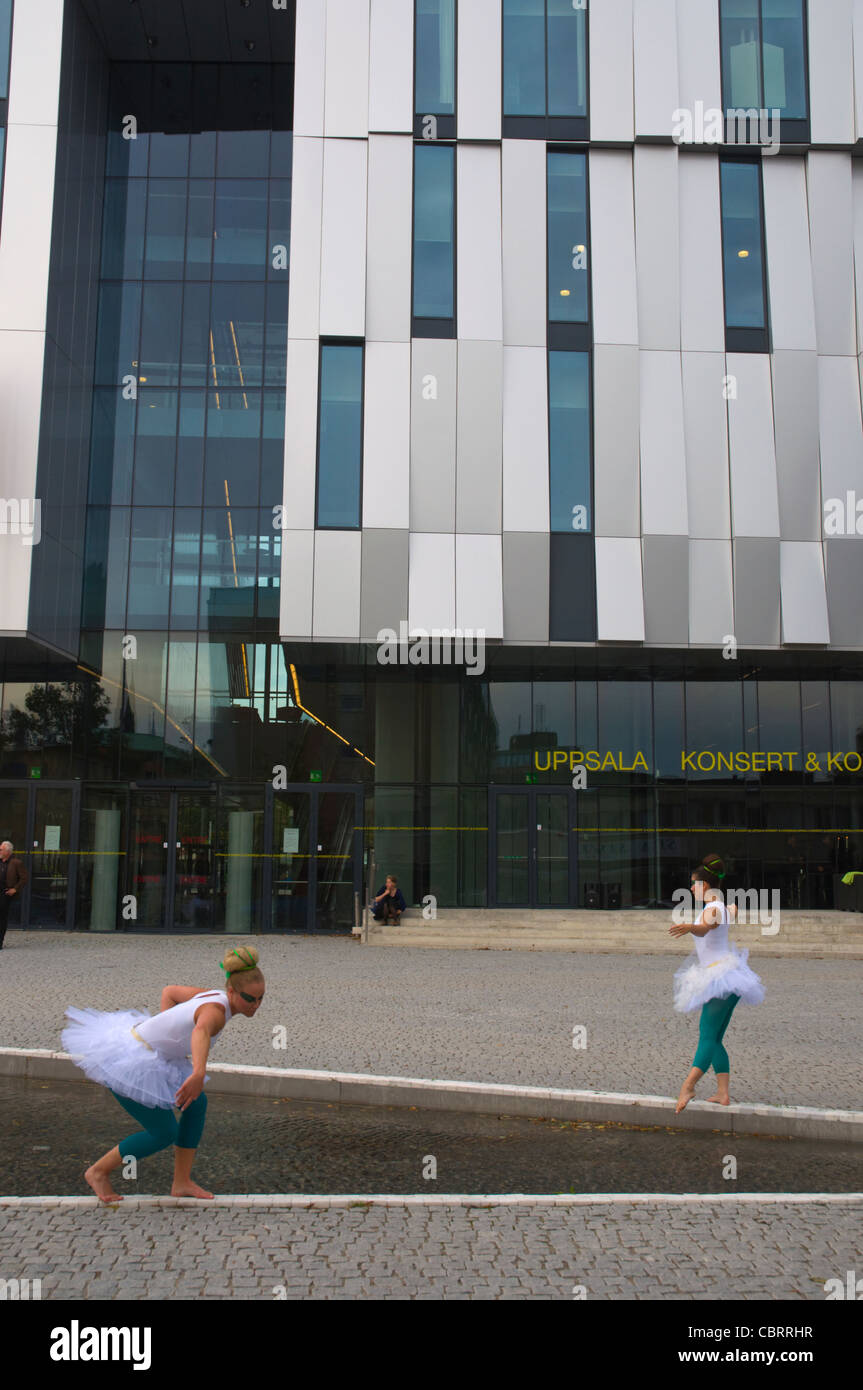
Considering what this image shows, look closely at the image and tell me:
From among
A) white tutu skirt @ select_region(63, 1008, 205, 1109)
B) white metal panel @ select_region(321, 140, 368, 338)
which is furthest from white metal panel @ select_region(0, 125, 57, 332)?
white tutu skirt @ select_region(63, 1008, 205, 1109)

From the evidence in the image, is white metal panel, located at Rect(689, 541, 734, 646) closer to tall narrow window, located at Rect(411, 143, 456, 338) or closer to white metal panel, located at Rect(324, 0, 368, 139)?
→ tall narrow window, located at Rect(411, 143, 456, 338)

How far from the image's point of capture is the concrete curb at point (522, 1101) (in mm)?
7363

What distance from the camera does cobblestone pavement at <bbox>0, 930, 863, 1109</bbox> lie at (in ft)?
28.7

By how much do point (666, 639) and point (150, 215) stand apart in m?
15.9

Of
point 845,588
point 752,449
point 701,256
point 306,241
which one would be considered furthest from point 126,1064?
point 701,256

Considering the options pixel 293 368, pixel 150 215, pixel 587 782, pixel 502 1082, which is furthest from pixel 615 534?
pixel 502 1082

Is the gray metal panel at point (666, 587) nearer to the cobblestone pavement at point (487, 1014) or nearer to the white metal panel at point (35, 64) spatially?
the cobblestone pavement at point (487, 1014)

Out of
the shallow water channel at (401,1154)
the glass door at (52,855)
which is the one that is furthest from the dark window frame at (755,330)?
the shallow water channel at (401,1154)

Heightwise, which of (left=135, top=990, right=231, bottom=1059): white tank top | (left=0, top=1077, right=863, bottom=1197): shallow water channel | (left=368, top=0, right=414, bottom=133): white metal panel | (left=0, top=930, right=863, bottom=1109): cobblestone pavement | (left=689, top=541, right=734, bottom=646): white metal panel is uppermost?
(left=368, top=0, right=414, bottom=133): white metal panel

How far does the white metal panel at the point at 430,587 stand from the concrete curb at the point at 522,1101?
1379 cm

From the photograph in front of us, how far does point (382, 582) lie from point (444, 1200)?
16.7 m

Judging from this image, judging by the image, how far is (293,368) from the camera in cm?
2208

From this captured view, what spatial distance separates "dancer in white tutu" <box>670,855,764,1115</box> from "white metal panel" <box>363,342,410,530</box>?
14.9 metres
